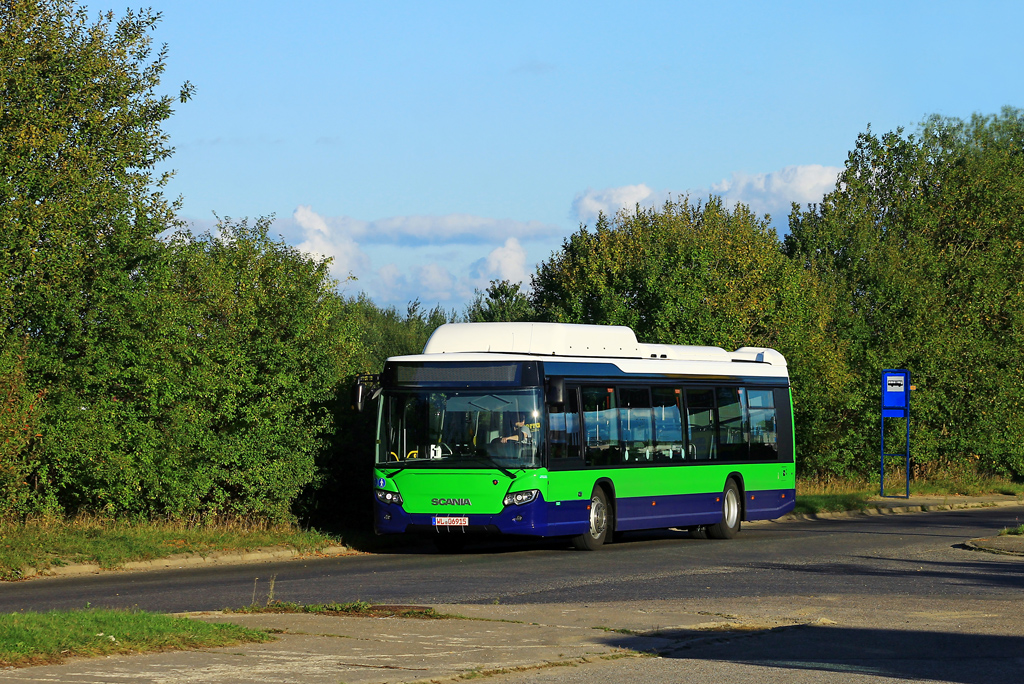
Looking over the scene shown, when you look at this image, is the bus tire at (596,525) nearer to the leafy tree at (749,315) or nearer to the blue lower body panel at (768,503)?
the blue lower body panel at (768,503)

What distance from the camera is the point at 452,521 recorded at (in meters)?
20.3

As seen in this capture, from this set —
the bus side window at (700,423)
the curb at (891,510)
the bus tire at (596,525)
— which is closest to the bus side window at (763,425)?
the bus side window at (700,423)

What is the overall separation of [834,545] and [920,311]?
764 inches

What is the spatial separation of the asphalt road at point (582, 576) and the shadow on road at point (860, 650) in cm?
296

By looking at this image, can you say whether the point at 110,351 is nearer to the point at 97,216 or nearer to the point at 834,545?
the point at 97,216

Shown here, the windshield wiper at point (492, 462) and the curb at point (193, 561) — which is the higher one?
the windshield wiper at point (492, 462)

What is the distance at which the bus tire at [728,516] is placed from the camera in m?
24.4

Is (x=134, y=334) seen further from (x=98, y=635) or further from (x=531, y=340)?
(x=98, y=635)

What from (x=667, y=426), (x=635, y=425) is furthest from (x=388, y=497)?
(x=667, y=426)

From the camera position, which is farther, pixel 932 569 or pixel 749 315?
pixel 749 315

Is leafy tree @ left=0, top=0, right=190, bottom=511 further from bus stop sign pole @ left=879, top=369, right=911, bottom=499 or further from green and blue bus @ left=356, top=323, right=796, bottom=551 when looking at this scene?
bus stop sign pole @ left=879, top=369, right=911, bottom=499

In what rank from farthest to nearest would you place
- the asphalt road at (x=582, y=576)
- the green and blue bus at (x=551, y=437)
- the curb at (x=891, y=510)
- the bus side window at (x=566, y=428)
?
the curb at (x=891, y=510)
the bus side window at (x=566, y=428)
the green and blue bus at (x=551, y=437)
the asphalt road at (x=582, y=576)

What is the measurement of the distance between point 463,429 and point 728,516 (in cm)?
641

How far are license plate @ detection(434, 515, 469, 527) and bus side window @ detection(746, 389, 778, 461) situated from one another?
24.1 ft
